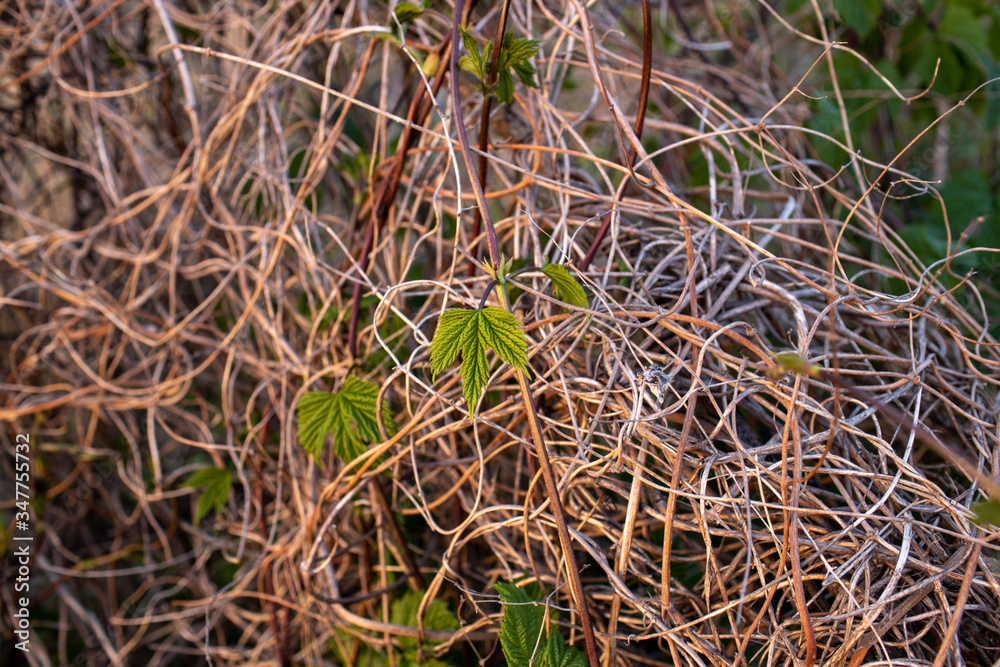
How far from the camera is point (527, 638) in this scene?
73cm

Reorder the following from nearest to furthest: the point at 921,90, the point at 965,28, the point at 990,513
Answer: the point at 990,513 → the point at 965,28 → the point at 921,90

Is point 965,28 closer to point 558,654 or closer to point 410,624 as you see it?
point 558,654

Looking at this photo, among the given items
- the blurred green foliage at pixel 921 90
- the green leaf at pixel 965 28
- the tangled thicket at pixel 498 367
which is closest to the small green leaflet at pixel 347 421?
the tangled thicket at pixel 498 367

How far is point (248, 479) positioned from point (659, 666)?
0.79 m

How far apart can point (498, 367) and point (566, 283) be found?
0.63ft

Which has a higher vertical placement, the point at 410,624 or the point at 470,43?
the point at 470,43

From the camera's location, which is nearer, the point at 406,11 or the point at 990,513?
the point at 990,513

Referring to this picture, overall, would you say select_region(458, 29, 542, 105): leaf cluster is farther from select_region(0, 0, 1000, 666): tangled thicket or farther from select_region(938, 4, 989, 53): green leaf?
select_region(938, 4, 989, 53): green leaf

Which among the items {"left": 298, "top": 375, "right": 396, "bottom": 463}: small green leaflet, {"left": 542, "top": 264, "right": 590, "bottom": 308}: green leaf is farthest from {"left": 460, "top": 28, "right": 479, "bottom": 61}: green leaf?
{"left": 298, "top": 375, "right": 396, "bottom": 463}: small green leaflet

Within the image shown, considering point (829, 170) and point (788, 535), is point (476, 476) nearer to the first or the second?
point (788, 535)

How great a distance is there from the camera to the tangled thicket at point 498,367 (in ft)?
2.34

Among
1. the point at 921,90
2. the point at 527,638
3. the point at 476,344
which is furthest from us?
the point at 921,90

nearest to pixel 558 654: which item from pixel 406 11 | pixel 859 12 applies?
pixel 406 11

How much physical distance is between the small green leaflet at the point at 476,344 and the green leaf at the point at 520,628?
11.4 inches
